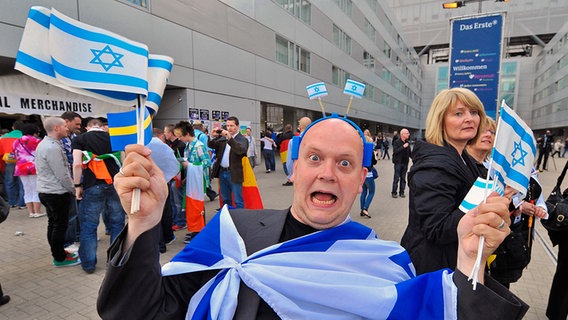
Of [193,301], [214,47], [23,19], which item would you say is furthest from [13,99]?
[193,301]

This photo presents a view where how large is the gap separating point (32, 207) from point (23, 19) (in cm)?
429

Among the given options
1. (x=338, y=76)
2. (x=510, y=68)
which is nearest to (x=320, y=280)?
(x=338, y=76)

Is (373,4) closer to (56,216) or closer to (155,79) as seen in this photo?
(56,216)

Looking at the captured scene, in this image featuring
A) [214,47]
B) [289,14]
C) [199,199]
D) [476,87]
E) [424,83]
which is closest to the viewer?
[199,199]

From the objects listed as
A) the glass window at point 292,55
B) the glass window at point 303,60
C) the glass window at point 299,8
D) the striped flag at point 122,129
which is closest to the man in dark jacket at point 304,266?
the striped flag at point 122,129

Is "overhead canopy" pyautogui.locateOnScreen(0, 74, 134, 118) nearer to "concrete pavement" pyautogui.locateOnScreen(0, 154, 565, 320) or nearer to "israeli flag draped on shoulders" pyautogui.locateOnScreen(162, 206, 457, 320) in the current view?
"concrete pavement" pyautogui.locateOnScreen(0, 154, 565, 320)

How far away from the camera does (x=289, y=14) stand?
1634 cm

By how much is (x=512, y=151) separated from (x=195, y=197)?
15.9 feet

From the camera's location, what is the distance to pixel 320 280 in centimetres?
119

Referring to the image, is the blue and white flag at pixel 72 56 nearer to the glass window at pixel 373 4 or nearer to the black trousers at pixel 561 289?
the black trousers at pixel 561 289

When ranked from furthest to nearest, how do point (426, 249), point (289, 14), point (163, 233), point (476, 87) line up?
point (289, 14), point (476, 87), point (163, 233), point (426, 249)

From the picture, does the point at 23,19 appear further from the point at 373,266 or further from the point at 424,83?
the point at 424,83

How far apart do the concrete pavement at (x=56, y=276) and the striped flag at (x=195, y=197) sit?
0.41 meters

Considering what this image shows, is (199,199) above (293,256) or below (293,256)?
below
